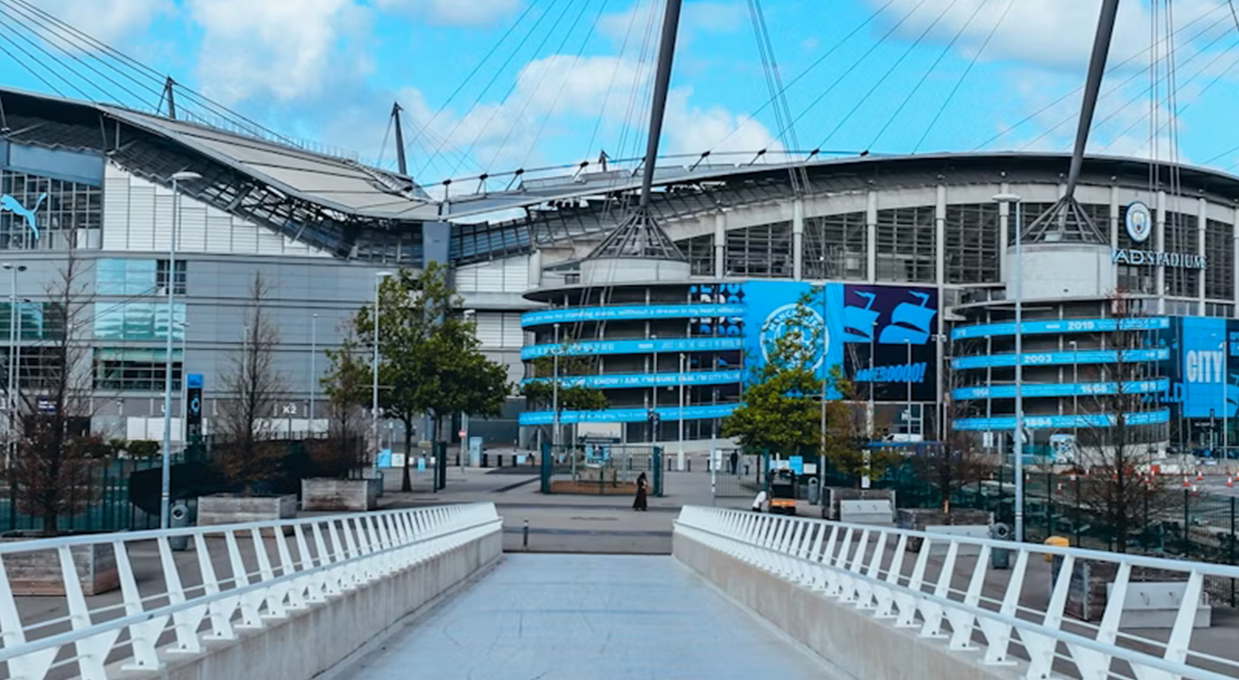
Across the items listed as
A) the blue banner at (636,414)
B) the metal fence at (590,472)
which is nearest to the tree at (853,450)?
the metal fence at (590,472)

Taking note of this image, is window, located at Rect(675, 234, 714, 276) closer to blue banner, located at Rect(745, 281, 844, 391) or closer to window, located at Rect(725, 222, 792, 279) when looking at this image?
window, located at Rect(725, 222, 792, 279)

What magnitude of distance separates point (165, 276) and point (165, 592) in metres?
120

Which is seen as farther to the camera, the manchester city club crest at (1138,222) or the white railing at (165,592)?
the manchester city club crest at (1138,222)

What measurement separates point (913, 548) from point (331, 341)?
96758mm

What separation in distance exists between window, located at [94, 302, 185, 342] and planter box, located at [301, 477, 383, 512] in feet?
241

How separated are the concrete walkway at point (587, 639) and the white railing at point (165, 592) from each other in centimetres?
120

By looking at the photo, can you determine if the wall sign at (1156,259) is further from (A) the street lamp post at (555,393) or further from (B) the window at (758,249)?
(A) the street lamp post at (555,393)

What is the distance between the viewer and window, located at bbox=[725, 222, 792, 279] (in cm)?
13875

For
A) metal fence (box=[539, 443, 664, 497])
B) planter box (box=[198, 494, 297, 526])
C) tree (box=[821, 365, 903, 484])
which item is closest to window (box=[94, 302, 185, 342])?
metal fence (box=[539, 443, 664, 497])

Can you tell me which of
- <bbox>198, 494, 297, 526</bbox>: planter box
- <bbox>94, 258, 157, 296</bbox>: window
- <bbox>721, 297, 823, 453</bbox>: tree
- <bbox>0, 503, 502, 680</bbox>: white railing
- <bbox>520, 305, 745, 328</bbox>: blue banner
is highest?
<bbox>94, 258, 157, 296</bbox>: window

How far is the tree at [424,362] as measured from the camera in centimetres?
7062

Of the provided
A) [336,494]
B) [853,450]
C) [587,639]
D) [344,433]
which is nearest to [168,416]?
[336,494]

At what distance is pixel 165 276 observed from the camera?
418 feet

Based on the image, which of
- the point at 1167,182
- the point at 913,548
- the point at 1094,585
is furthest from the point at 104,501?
the point at 1167,182
